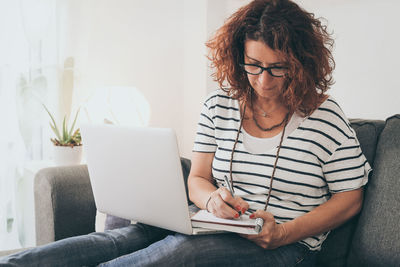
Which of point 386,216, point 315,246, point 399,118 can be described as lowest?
point 315,246

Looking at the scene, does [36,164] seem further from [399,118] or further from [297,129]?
[399,118]

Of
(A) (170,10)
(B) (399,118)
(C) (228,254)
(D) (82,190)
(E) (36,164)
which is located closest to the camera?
(C) (228,254)

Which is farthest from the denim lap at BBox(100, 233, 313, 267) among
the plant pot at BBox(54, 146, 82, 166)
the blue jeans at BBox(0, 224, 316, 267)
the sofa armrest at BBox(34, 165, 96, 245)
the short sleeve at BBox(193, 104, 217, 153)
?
the plant pot at BBox(54, 146, 82, 166)

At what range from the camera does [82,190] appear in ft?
4.87

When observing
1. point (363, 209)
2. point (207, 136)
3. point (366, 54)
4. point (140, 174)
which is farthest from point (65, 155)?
point (366, 54)

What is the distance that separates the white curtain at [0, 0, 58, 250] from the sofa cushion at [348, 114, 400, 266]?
1568 millimetres

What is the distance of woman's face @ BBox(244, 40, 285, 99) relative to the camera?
1154 mm

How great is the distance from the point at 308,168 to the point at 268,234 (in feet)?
0.78

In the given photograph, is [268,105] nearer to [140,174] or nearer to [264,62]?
[264,62]

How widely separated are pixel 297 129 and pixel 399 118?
0.31 m

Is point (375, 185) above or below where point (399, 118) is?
below

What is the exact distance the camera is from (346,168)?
1.15m

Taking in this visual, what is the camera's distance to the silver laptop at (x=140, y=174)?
0.98 meters

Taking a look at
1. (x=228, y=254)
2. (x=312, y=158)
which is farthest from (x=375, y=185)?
(x=228, y=254)
